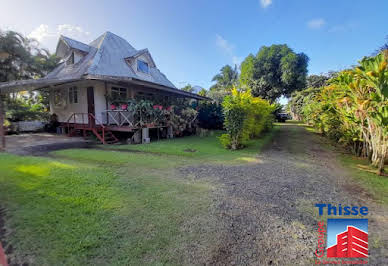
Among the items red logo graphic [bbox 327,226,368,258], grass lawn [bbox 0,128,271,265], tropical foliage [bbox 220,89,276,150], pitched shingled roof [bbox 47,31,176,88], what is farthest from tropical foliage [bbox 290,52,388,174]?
pitched shingled roof [bbox 47,31,176,88]

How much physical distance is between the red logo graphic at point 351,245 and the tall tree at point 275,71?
22872 millimetres

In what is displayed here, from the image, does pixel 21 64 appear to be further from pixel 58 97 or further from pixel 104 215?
pixel 104 215

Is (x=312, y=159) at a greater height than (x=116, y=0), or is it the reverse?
(x=116, y=0)

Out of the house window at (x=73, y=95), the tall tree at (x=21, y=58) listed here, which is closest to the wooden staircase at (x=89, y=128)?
the house window at (x=73, y=95)

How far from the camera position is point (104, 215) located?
2.39 metres

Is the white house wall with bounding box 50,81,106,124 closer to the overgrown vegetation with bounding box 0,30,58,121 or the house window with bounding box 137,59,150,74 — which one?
the overgrown vegetation with bounding box 0,30,58,121

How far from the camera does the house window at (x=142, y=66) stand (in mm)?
12664

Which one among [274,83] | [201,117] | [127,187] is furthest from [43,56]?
[274,83]

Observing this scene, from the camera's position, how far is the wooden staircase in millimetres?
8819

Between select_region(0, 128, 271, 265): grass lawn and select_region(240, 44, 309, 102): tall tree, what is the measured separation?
2256cm

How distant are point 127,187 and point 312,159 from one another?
602cm

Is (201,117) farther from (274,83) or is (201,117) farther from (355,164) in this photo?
(274,83)

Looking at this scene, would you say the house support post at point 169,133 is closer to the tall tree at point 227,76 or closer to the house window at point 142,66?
the house window at point 142,66

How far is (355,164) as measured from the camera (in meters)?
5.20
